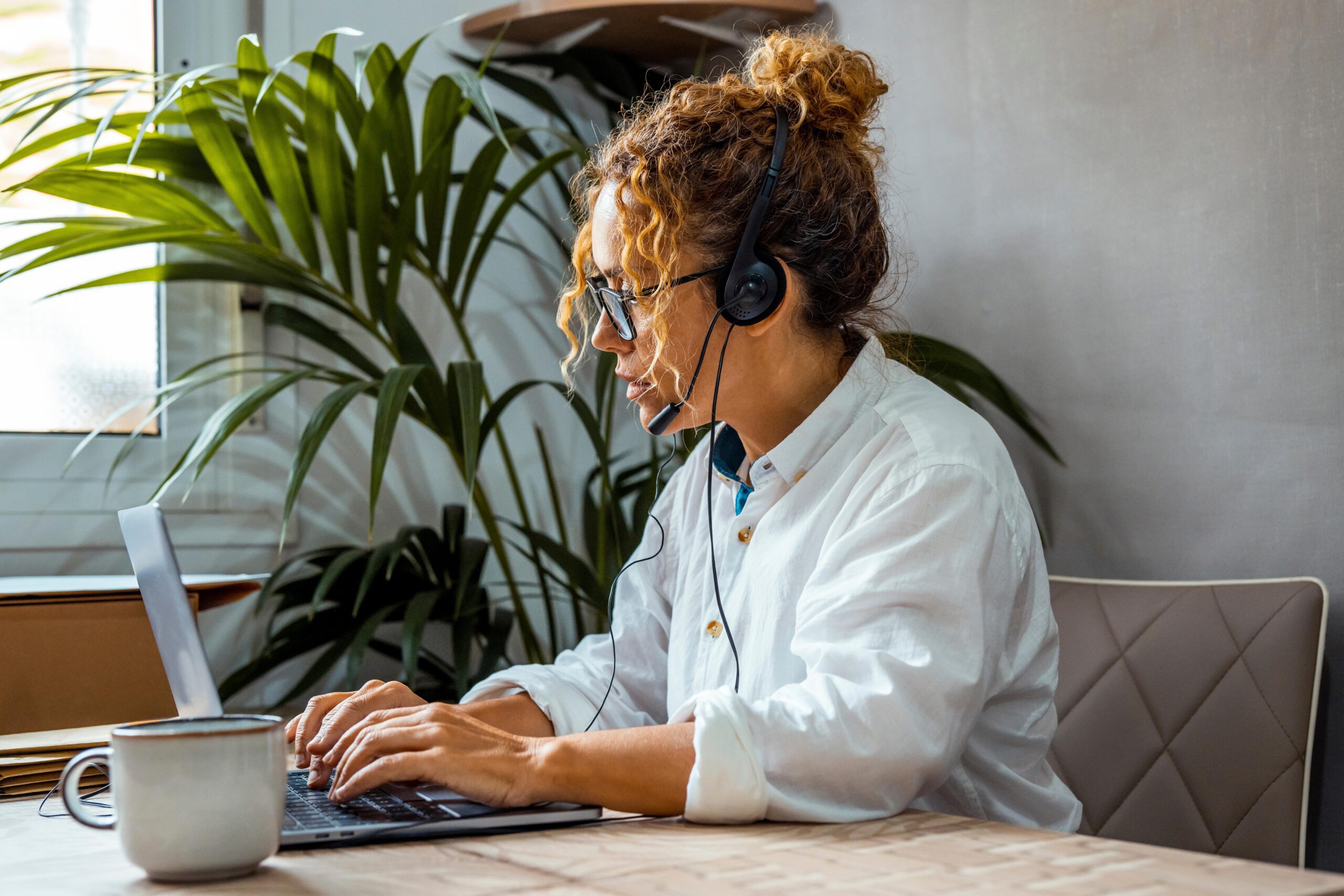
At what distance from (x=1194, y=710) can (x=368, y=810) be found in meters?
0.96

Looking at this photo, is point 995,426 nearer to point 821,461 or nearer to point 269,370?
point 821,461

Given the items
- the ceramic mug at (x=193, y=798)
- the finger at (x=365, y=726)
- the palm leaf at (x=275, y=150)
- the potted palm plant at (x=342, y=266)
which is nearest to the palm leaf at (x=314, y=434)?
the potted palm plant at (x=342, y=266)

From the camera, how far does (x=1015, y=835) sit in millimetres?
739

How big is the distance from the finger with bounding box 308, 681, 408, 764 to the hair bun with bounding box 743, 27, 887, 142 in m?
0.65

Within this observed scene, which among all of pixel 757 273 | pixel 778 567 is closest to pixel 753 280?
pixel 757 273

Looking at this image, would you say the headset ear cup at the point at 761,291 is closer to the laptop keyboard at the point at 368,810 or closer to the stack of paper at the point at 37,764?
the laptop keyboard at the point at 368,810

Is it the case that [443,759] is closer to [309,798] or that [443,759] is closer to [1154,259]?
[309,798]

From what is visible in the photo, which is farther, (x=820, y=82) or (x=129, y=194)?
Answer: (x=129, y=194)

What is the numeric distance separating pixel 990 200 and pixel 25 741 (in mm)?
1512

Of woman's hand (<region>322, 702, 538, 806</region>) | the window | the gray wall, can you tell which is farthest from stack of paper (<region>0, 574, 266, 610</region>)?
A: the gray wall

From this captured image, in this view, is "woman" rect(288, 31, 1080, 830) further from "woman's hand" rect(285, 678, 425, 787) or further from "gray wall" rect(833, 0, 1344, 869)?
"gray wall" rect(833, 0, 1344, 869)

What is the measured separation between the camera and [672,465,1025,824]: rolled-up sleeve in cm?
80

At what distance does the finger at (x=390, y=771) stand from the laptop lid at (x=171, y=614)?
5.2 inches

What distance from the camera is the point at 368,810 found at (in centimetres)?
81
